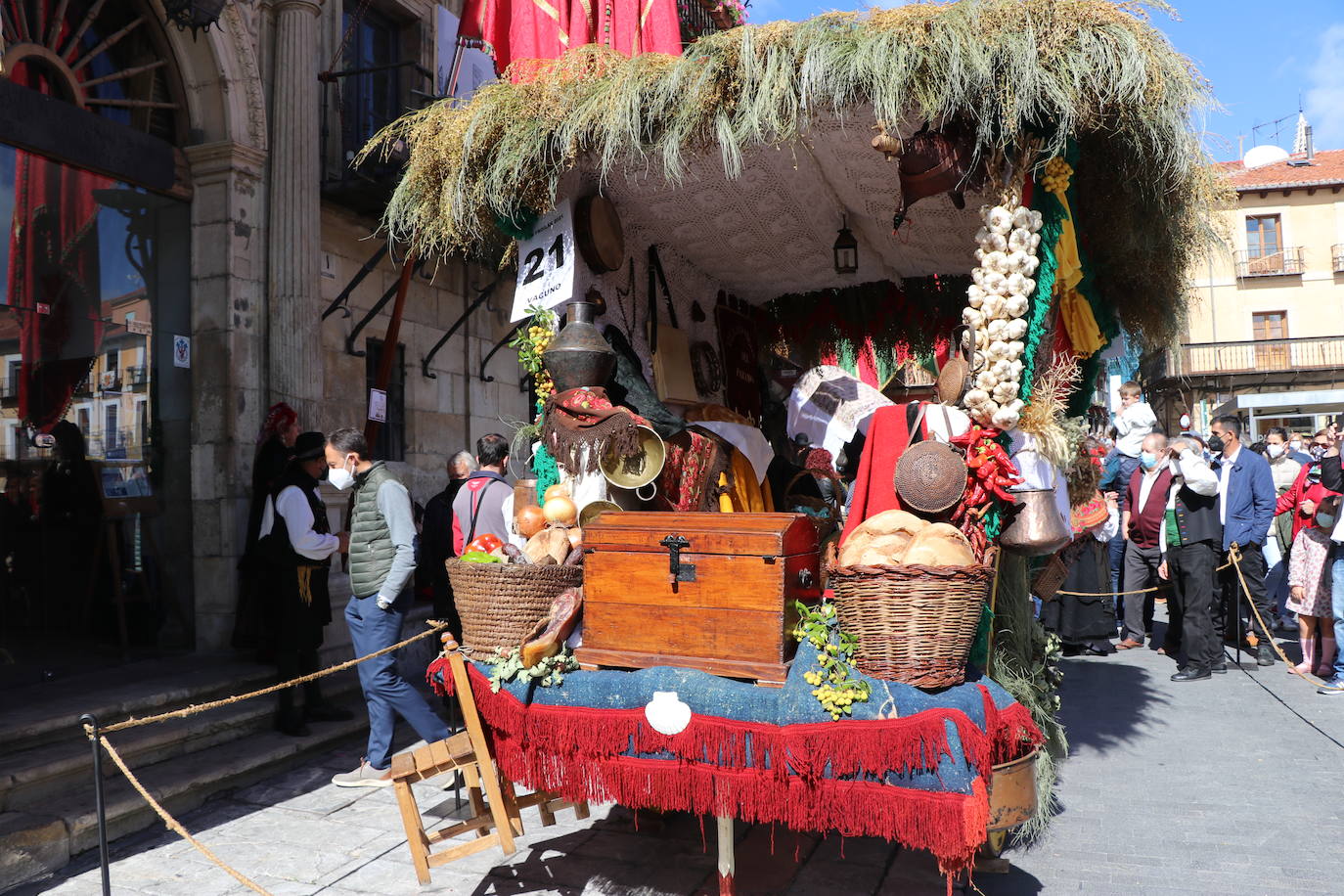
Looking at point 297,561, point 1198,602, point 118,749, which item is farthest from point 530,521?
point 1198,602

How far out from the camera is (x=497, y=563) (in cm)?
373

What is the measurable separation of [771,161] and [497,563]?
2.39m

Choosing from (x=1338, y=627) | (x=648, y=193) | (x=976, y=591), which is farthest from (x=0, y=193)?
(x=1338, y=627)

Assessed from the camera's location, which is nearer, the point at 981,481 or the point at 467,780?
the point at 981,481

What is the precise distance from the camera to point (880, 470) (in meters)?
3.96

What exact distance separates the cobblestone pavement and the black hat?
1962 millimetres

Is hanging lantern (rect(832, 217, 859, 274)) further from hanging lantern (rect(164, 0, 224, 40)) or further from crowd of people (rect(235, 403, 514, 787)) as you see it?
hanging lantern (rect(164, 0, 224, 40))

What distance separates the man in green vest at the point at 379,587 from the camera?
5055mm

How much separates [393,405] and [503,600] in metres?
6.01

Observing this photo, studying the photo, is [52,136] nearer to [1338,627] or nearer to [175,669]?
[175,669]

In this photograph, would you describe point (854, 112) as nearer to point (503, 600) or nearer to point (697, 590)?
point (697, 590)

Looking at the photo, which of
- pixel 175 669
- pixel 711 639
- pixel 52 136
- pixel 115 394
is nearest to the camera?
pixel 711 639

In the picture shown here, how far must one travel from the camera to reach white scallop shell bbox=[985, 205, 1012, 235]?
371 cm

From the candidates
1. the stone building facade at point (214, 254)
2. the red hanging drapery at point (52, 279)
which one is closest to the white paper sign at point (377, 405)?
the stone building facade at point (214, 254)
